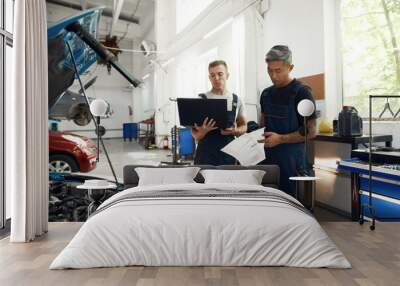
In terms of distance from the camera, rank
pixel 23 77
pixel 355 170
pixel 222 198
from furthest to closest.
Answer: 1. pixel 355 170
2. pixel 23 77
3. pixel 222 198

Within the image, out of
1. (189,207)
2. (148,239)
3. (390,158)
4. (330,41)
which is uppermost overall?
(330,41)

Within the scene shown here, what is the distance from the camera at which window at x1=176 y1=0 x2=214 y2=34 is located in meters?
5.22

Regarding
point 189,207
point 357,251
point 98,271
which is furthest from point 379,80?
point 98,271

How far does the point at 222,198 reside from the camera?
3.68 meters

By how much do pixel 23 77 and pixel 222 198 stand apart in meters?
2.27

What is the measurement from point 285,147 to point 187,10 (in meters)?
2.03

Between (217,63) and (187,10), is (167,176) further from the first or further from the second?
(187,10)

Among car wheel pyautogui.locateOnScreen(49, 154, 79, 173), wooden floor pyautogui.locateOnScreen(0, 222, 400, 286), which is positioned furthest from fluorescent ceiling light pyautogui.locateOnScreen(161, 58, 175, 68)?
wooden floor pyautogui.locateOnScreen(0, 222, 400, 286)

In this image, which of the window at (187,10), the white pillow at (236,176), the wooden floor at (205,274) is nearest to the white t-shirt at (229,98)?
the white pillow at (236,176)

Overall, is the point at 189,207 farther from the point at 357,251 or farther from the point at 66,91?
the point at 66,91

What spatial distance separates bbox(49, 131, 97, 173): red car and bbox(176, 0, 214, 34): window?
5.78ft

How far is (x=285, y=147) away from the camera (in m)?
5.07

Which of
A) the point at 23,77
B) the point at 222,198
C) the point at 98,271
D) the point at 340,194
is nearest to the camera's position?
the point at 98,271

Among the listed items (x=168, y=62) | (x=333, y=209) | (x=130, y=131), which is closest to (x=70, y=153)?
(x=130, y=131)
